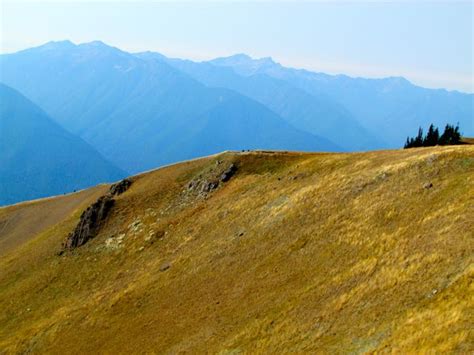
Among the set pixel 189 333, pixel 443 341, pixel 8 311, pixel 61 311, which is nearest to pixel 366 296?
pixel 443 341

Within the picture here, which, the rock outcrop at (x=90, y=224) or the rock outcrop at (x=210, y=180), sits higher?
the rock outcrop at (x=210, y=180)

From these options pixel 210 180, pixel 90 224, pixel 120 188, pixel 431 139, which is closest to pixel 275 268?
pixel 210 180

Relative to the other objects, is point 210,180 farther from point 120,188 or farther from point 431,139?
point 431,139

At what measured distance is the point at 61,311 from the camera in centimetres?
5025

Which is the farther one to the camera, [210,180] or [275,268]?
[210,180]

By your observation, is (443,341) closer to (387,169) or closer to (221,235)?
(387,169)

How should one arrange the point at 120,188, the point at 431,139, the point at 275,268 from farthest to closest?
the point at 431,139, the point at 120,188, the point at 275,268

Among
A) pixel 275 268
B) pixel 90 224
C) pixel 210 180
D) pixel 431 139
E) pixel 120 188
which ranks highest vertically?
pixel 431 139

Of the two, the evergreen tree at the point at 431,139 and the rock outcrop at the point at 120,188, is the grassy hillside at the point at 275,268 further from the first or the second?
the evergreen tree at the point at 431,139

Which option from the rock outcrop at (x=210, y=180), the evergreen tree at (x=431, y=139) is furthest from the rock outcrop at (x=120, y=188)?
the evergreen tree at (x=431, y=139)

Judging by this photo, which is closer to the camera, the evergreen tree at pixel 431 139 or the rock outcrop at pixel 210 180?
the rock outcrop at pixel 210 180

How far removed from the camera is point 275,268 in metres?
38.8

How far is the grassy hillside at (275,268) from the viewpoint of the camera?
26.8 metres

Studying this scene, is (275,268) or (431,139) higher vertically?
(431,139)
